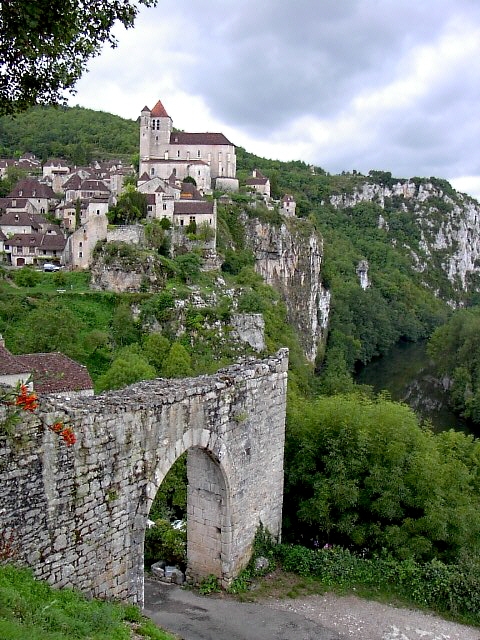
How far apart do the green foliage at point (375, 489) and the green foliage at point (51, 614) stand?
244 inches

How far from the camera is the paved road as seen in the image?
10500 millimetres

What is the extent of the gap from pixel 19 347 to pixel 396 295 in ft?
256

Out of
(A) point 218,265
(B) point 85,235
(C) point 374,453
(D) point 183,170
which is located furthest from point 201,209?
(C) point 374,453

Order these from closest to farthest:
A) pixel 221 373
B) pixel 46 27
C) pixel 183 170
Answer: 1. pixel 46 27
2. pixel 221 373
3. pixel 183 170

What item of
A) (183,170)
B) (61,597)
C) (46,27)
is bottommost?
(61,597)

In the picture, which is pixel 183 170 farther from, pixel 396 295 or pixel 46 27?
pixel 46 27

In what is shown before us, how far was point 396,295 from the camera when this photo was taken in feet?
327

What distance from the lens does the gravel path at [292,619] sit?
34.8ft

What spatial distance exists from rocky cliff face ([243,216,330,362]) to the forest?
1701 millimetres

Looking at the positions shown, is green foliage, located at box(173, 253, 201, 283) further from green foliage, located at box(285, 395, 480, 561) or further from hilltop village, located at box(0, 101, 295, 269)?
green foliage, located at box(285, 395, 480, 561)

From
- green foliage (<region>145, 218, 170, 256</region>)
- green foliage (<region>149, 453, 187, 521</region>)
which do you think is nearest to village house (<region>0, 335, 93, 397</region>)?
green foliage (<region>149, 453, 187, 521</region>)

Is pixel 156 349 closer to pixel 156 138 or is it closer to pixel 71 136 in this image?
pixel 156 138

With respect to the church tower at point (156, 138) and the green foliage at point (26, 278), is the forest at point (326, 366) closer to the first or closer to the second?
the green foliage at point (26, 278)

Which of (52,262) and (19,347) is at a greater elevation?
(52,262)
